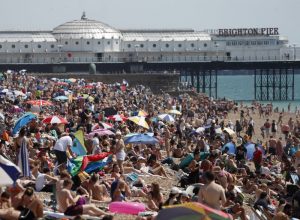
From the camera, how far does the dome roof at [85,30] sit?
293 feet

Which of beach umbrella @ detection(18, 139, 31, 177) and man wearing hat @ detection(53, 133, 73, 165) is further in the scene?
man wearing hat @ detection(53, 133, 73, 165)

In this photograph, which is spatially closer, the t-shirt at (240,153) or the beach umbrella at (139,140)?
the beach umbrella at (139,140)

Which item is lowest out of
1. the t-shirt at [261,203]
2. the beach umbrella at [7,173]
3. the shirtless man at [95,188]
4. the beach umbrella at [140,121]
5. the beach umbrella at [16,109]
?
the t-shirt at [261,203]

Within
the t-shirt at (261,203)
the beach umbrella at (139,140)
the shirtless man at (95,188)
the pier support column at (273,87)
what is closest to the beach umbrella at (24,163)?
the shirtless man at (95,188)

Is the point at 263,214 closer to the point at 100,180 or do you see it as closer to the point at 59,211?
the point at 100,180

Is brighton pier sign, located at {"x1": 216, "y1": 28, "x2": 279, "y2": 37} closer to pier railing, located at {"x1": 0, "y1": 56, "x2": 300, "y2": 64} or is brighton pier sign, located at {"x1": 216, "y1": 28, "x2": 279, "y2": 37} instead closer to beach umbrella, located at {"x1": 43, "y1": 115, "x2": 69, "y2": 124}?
pier railing, located at {"x1": 0, "y1": 56, "x2": 300, "y2": 64}

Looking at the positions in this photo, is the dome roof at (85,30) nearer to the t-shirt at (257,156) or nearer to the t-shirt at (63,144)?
the t-shirt at (257,156)


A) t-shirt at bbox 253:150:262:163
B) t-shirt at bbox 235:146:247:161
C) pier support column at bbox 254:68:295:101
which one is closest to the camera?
t-shirt at bbox 253:150:262:163

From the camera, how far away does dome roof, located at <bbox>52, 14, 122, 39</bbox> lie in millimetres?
89438

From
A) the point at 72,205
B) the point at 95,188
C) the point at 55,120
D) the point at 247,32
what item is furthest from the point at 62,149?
the point at 247,32

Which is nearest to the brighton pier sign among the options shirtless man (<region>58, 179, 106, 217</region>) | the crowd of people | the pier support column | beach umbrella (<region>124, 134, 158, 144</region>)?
the pier support column

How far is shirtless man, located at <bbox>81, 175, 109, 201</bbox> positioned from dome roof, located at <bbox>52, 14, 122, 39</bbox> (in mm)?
72471

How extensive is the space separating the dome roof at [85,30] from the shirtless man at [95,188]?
72471 millimetres

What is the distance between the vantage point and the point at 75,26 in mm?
92938
